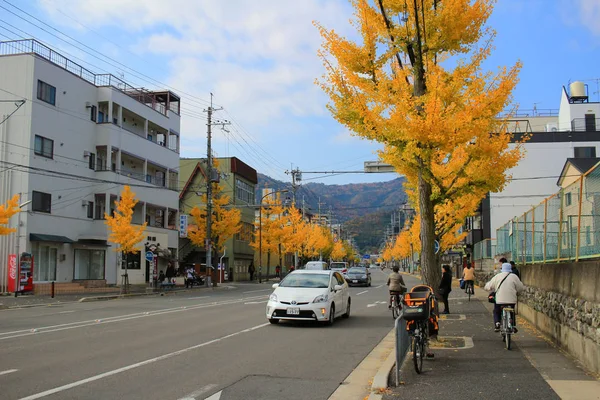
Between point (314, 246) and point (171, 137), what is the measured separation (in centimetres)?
4015

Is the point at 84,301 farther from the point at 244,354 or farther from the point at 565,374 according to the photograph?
the point at 565,374

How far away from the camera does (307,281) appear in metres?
16.2

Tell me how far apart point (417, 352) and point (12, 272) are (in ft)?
91.3

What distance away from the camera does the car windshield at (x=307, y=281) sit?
1597 centimetres

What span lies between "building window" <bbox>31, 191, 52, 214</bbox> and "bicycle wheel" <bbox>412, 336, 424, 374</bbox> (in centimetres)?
2956

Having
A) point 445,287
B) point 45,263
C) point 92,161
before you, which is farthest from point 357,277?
point 445,287

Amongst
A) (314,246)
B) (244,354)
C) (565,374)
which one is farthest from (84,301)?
(314,246)

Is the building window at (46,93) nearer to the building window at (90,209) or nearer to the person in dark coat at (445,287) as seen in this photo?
the building window at (90,209)

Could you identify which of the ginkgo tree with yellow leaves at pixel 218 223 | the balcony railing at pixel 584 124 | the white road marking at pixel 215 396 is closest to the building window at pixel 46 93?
the ginkgo tree with yellow leaves at pixel 218 223

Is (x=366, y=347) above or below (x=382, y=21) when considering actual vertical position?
below

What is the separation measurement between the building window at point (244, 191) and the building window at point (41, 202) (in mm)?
29837

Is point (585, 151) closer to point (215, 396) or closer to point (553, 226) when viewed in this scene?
point (553, 226)

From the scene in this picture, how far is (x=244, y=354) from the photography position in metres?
10.5

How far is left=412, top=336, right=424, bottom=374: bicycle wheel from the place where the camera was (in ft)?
27.9
